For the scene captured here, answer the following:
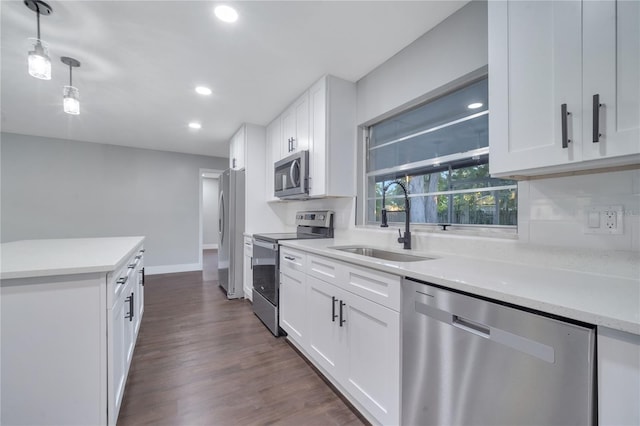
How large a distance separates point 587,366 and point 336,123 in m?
2.29

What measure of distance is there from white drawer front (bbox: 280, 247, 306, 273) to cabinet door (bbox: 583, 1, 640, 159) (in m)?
1.73

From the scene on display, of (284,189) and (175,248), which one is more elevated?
(284,189)

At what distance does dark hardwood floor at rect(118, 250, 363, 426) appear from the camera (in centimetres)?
157

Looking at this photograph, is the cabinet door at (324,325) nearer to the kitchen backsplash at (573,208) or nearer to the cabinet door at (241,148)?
the kitchen backsplash at (573,208)

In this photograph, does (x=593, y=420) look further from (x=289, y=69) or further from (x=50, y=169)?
(x=50, y=169)

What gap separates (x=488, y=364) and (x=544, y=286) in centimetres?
33

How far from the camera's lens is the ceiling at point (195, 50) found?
5.64 feet

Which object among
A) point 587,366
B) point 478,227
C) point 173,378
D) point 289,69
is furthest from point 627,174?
point 173,378

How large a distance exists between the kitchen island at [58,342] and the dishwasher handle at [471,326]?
1.52 meters

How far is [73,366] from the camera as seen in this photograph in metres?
1.21

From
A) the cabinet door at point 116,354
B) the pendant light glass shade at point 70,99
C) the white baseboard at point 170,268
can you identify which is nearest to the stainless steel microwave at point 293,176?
the cabinet door at point 116,354

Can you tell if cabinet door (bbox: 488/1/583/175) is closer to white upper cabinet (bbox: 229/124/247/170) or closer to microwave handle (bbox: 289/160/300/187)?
microwave handle (bbox: 289/160/300/187)

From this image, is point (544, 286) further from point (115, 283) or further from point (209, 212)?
point (209, 212)

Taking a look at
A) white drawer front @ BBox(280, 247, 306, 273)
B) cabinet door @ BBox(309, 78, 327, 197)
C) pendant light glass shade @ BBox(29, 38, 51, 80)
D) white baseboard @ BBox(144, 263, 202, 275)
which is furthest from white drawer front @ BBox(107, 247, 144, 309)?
white baseboard @ BBox(144, 263, 202, 275)
